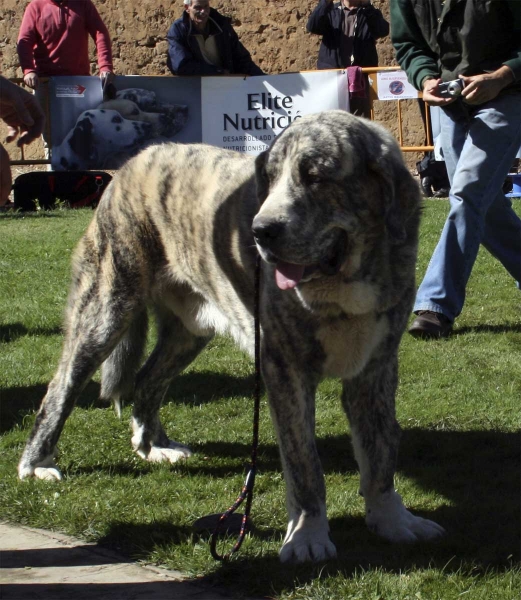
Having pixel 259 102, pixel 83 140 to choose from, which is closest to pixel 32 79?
pixel 83 140

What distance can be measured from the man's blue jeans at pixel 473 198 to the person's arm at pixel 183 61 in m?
6.65

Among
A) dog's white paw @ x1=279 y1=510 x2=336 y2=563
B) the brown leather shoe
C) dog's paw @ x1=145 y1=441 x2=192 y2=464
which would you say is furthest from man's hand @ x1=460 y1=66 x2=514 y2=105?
dog's white paw @ x1=279 y1=510 x2=336 y2=563

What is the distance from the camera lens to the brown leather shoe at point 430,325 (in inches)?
231

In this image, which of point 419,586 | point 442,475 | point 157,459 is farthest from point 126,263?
point 419,586

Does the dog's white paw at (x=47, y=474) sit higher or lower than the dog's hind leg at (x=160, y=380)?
lower

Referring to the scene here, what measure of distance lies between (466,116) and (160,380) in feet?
8.07

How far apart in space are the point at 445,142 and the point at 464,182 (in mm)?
443

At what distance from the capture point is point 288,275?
10.8ft

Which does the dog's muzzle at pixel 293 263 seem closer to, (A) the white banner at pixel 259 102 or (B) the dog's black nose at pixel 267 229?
(B) the dog's black nose at pixel 267 229

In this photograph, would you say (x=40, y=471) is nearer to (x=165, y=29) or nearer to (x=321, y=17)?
(x=321, y=17)

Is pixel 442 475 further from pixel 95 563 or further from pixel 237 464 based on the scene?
pixel 95 563

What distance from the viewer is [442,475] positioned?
409 cm

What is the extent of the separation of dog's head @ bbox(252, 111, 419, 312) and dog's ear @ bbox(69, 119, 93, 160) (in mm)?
8861

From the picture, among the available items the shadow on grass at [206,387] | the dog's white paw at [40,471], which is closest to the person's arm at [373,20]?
the shadow on grass at [206,387]
